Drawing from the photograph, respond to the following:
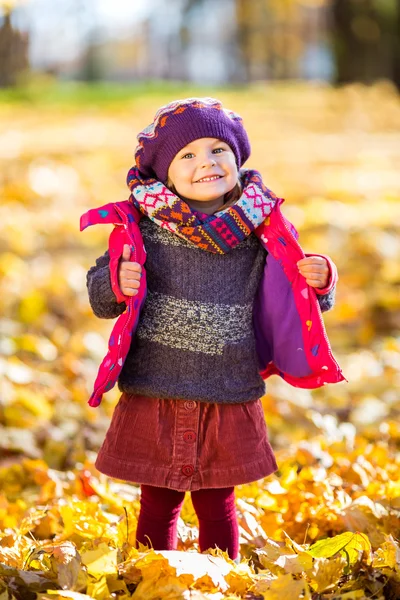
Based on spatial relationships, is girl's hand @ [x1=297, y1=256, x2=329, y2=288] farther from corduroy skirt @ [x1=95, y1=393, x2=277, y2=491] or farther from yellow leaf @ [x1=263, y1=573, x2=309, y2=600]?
yellow leaf @ [x1=263, y1=573, x2=309, y2=600]

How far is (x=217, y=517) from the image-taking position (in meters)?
2.54

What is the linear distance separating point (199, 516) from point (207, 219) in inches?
34.6

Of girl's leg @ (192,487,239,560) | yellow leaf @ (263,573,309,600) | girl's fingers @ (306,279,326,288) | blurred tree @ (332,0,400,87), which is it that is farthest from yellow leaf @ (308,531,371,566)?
blurred tree @ (332,0,400,87)

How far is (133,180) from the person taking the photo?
2486mm

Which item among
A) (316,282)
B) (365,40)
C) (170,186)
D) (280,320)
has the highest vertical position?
(365,40)

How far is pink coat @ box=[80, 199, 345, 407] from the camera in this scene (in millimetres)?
2371

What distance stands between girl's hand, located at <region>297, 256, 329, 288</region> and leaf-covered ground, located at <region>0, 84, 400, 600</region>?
692mm

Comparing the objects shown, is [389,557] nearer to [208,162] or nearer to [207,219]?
[207,219]

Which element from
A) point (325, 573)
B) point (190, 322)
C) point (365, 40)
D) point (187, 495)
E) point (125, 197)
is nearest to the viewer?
point (325, 573)

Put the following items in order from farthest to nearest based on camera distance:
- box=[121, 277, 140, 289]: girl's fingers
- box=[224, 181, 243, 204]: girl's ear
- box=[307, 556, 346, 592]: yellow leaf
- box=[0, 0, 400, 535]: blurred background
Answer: box=[0, 0, 400, 535]: blurred background < box=[224, 181, 243, 204]: girl's ear < box=[121, 277, 140, 289]: girl's fingers < box=[307, 556, 346, 592]: yellow leaf

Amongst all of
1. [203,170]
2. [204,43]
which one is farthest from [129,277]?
[204,43]

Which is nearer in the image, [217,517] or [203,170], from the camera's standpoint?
[203,170]

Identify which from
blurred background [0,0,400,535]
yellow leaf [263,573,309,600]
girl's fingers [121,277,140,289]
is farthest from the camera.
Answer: blurred background [0,0,400,535]

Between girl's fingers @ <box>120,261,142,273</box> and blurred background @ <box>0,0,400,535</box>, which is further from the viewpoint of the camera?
blurred background @ <box>0,0,400,535</box>
